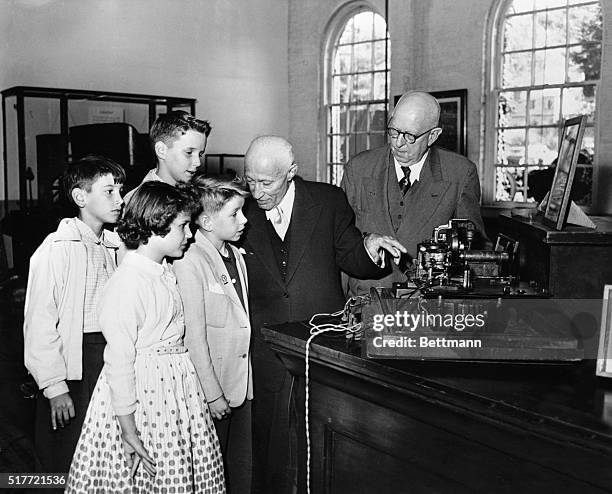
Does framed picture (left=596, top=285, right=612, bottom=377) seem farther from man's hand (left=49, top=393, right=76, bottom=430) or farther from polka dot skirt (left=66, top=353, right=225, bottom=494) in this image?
man's hand (left=49, top=393, right=76, bottom=430)

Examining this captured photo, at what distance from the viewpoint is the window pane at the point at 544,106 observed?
7.99 m

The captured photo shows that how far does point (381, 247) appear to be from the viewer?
283 centimetres

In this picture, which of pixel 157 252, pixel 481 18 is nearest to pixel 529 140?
pixel 481 18

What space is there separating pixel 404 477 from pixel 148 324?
1005 mm

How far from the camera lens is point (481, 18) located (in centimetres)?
837

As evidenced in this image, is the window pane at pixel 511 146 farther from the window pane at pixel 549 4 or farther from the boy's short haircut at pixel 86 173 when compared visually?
the boy's short haircut at pixel 86 173

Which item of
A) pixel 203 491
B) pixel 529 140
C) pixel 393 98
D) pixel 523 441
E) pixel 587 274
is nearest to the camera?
pixel 523 441

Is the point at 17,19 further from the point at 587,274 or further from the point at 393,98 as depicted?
the point at 587,274

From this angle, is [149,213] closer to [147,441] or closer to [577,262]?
[147,441]

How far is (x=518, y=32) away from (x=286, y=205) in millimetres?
6163

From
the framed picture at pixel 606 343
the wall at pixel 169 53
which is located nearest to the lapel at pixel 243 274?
the framed picture at pixel 606 343

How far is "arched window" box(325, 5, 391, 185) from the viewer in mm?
9977

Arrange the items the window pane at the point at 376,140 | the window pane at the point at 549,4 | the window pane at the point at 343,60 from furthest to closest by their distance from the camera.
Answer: the window pane at the point at 343,60 < the window pane at the point at 376,140 < the window pane at the point at 549,4

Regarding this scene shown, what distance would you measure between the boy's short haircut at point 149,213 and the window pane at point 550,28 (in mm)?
6447
